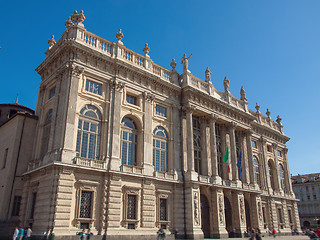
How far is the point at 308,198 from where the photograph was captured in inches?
2916

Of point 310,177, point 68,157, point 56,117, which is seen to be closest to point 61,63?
point 56,117

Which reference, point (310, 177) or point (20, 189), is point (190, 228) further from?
point (310, 177)

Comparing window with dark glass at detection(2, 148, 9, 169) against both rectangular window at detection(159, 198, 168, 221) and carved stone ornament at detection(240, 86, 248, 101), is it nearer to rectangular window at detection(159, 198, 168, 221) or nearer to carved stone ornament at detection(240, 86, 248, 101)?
rectangular window at detection(159, 198, 168, 221)

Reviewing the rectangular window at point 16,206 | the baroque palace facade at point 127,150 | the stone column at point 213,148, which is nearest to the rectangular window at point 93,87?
the baroque palace facade at point 127,150

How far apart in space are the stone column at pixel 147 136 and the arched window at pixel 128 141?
3.18 ft

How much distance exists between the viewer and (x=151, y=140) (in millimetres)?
28188

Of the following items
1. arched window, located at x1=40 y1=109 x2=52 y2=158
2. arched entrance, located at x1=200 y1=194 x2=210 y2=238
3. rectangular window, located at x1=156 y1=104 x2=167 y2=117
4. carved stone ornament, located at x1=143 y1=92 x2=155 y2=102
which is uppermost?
carved stone ornament, located at x1=143 y1=92 x2=155 y2=102

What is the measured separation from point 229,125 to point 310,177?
5128cm

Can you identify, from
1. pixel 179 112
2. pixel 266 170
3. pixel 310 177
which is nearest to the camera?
pixel 179 112

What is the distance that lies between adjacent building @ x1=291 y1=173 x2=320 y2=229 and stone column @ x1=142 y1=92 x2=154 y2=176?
5925 centimetres

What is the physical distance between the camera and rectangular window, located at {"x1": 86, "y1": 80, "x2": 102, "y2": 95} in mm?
25656

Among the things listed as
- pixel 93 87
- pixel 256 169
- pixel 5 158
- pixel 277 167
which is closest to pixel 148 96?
pixel 93 87

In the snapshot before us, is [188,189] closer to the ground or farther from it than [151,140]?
closer to the ground

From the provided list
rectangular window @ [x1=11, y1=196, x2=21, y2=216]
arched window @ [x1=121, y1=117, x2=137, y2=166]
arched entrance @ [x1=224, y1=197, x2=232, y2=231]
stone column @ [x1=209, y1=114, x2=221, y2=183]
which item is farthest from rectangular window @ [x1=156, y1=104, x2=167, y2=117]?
rectangular window @ [x1=11, y1=196, x2=21, y2=216]
